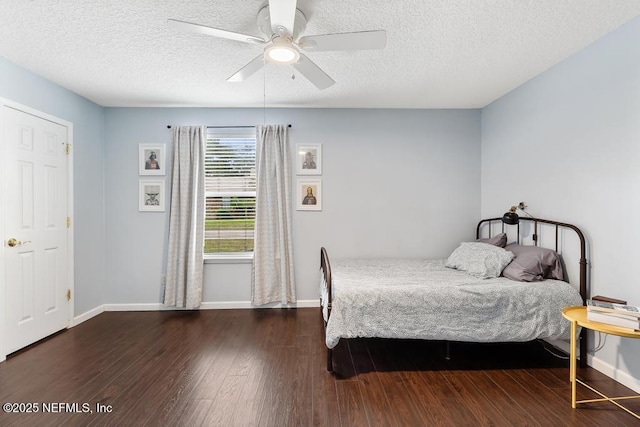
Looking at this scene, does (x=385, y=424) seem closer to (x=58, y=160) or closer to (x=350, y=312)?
(x=350, y=312)

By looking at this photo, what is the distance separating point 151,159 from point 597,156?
4789 millimetres

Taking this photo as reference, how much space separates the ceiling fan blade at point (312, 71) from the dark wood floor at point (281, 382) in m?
2.40

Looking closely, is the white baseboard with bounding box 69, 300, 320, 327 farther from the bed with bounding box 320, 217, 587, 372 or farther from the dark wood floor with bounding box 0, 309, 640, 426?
the bed with bounding box 320, 217, 587, 372

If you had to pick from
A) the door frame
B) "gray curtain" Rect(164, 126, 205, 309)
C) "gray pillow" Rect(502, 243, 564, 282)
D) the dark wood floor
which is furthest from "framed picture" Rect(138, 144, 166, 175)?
"gray pillow" Rect(502, 243, 564, 282)

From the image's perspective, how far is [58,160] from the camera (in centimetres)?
327

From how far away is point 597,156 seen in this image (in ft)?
8.08

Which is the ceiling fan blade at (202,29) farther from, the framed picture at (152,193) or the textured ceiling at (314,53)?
the framed picture at (152,193)

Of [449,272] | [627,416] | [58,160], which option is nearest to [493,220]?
[449,272]

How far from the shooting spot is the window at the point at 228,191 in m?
4.11

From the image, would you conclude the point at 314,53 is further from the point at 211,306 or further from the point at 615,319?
the point at 211,306

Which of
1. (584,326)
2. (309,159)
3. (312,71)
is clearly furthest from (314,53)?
(584,326)

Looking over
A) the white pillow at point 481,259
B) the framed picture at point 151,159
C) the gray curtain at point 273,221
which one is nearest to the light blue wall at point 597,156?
the white pillow at point 481,259

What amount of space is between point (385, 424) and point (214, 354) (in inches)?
65.0

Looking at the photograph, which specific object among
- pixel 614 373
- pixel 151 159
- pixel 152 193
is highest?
pixel 151 159
